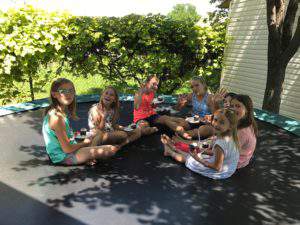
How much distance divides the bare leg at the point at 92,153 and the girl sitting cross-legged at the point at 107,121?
22 centimetres

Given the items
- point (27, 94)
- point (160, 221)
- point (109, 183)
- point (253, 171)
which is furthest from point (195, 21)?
point (160, 221)

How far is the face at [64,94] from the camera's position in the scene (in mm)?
2504

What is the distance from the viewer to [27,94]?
5.29 meters

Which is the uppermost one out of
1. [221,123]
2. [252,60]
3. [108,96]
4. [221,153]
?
[252,60]

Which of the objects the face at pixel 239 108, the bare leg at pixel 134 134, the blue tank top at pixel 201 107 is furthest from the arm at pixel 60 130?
the blue tank top at pixel 201 107

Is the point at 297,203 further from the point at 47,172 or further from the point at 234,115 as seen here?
the point at 47,172

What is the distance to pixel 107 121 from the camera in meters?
3.22

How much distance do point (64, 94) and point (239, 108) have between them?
1.53m

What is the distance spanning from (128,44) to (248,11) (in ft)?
12.8

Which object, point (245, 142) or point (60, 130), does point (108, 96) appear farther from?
point (245, 142)

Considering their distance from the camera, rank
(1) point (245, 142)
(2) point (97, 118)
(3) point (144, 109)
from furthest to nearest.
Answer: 1. (3) point (144, 109)
2. (2) point (97, 118)
3. (1) point (245, 142)

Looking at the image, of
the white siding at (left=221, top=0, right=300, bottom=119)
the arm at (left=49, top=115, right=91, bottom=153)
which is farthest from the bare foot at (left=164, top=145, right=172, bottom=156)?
the white siding at (left=221, top=0, right=300, bottom=119)

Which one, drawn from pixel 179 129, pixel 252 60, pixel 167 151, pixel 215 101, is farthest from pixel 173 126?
pixel 252 60

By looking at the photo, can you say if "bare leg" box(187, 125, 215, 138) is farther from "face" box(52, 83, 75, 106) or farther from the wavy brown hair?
"face" box(52, 83, 75, 106)
